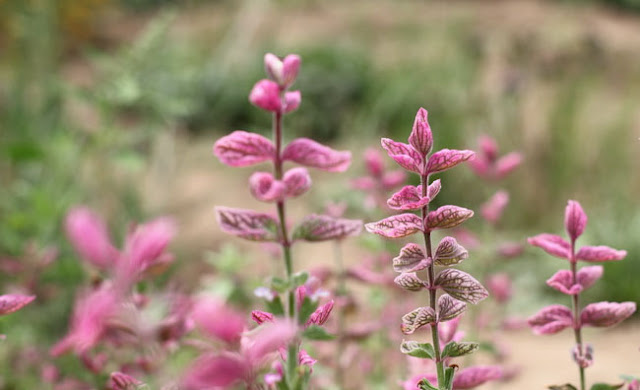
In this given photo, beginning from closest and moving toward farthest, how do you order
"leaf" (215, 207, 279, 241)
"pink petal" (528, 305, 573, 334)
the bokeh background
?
"leaf" (215, 207, 279, 241) → "pink petal" (528, 305, 573, 334) → the bokeh background

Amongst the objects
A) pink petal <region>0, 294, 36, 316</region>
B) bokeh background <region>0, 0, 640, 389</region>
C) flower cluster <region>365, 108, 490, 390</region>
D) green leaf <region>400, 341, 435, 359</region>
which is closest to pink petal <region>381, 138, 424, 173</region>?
flower cluster <region>365, 108, 490, 390</region>

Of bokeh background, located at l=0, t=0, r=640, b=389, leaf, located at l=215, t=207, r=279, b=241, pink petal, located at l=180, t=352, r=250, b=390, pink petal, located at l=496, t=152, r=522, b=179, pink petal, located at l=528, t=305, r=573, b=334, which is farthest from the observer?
bokeh background, located at l=0, t=0, r=640, b=389

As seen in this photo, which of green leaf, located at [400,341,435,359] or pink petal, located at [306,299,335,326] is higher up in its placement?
pink petal, located at [306,299,335,326]

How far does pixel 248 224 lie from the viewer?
413mm

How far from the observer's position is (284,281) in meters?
0.38

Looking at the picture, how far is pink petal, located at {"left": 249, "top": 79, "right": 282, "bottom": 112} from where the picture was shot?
0.38 m

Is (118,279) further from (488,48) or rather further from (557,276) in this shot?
(488,48)

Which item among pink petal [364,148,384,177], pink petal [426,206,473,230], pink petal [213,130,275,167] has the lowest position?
pink petal [426,206,473,230]

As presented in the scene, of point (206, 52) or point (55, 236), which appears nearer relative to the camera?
point (55, 236)

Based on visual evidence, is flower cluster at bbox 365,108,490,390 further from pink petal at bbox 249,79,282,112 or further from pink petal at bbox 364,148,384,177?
pink petal at bbox 364,148,384,177

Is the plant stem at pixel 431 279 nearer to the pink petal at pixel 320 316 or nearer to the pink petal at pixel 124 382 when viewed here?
the pink petal at pixel 320 316

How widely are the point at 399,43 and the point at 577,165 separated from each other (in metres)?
3.64

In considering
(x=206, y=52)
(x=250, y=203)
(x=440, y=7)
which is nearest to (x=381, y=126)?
(x=250, y=203)

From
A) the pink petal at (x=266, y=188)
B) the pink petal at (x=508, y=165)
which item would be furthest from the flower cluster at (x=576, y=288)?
the pink petal at (x=508, y=165)
